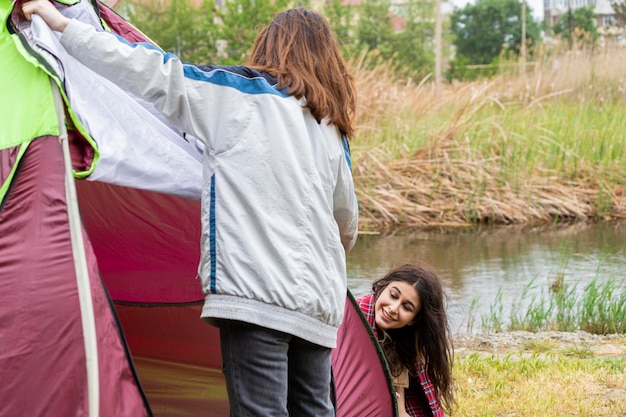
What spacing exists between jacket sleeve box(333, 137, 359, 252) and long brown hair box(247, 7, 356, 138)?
11 centimetres

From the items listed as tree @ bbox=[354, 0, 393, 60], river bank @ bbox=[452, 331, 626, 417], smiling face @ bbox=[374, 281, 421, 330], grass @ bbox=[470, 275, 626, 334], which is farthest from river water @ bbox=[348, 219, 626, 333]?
tree @ bbox=[354, 0, 393, 60]

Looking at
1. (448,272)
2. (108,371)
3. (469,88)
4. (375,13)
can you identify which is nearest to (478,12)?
(375,13)

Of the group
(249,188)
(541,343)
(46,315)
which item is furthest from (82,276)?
(541,343)

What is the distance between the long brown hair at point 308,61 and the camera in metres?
2.35

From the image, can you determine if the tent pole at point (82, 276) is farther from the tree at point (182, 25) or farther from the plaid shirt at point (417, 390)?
the tree at point (182, 25)

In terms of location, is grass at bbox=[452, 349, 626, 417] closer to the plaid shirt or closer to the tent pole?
the plaid shirt

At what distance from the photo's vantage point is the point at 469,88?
11820 millimetres

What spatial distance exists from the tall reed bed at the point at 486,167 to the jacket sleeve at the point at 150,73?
7.21 metres

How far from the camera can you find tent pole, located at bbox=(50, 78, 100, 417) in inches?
83.4

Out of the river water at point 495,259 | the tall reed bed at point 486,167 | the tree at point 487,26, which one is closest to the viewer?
the river water at point 495,259

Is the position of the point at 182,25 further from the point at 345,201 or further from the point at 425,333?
the point at 345,201

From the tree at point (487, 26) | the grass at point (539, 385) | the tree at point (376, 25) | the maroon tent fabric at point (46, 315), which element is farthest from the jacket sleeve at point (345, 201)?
the tree at point (487, 26)

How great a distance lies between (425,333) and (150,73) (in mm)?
1692

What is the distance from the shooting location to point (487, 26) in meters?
41.5
